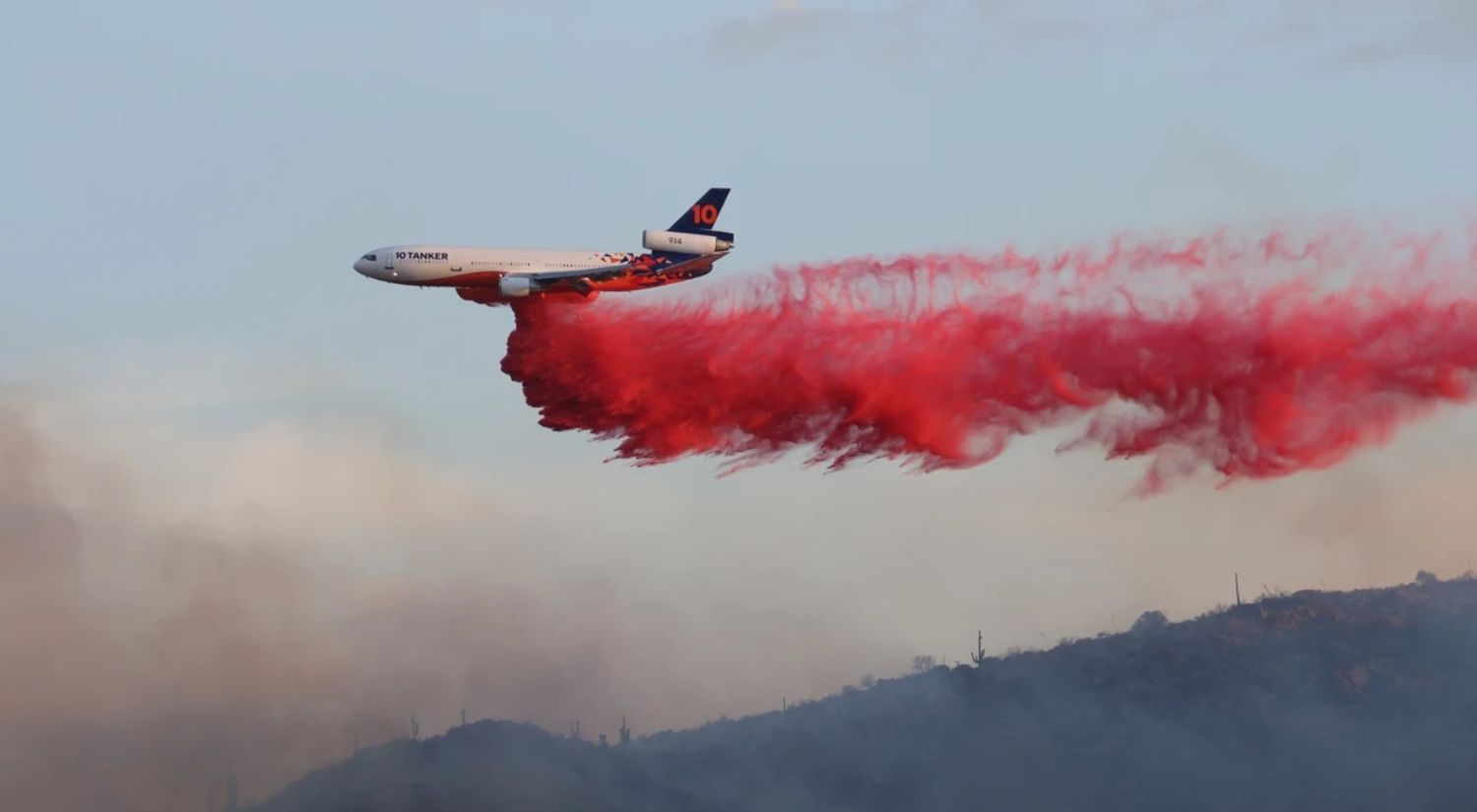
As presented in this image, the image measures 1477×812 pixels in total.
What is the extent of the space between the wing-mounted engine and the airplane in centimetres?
4

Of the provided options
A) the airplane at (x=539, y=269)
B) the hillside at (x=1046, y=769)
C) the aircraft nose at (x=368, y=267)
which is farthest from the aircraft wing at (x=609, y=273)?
the hillside at (x=1046, y=769)

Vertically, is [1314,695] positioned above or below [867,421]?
A: below

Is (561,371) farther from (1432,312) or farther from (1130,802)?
(1130,802)

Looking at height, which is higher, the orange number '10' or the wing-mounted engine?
the orange number '10'

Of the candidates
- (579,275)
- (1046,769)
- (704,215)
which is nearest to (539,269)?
(579,275)

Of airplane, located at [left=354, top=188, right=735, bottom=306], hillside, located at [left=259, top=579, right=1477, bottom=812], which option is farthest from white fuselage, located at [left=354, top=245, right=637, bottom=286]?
hillside, located at [left=259, top=579, right=1477, bottom=812]

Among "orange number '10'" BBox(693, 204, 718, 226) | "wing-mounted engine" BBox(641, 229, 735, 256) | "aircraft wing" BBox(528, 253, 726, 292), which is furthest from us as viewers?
"orange number '10'" BBox(693, 204, 718, 226)

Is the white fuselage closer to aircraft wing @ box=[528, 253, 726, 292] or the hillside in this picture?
aircraft wing @ box=[528, 253, 726, 292]

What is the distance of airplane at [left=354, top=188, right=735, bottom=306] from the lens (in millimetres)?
75500

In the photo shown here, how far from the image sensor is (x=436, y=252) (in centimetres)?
7600

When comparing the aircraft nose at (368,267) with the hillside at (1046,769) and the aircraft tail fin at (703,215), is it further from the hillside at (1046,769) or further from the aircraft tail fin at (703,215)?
the hillside at (1046,769)

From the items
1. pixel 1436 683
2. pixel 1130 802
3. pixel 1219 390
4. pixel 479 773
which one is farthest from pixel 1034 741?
pixel 1219 390

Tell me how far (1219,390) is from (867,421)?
12.7 metres

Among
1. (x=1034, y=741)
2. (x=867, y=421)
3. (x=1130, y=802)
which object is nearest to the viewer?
(x=867, y=421)
